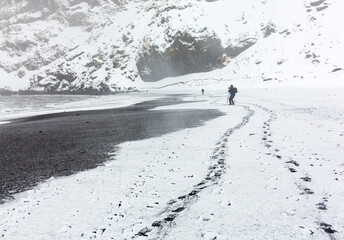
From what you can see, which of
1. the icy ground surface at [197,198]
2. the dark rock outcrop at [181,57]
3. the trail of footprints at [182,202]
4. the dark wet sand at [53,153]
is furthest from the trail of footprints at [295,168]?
the dark rock outcrop at [181,57]

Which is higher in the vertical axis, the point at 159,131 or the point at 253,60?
the point at 253,60

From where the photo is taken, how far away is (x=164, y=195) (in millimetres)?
5570

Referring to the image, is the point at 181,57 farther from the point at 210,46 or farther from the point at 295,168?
the point at 295,168

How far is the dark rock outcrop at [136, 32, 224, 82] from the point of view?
328ft

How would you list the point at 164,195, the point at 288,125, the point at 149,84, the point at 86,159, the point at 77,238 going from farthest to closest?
the point at 149,84
the point at 288,125
the point at 86,159
the point at 164,195
the point at 77,238

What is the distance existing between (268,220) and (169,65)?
103170 millimetres

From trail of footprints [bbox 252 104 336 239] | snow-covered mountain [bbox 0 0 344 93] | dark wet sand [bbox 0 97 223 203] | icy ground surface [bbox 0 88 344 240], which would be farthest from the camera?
snow-covered mountain [bbox 0 0 344 93]

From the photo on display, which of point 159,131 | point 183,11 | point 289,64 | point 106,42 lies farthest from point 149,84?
point 159,131

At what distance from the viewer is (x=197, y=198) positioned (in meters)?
5.30

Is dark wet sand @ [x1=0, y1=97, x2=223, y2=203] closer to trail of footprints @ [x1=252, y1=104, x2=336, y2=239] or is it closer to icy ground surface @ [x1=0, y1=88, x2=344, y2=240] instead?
icy ground surface @ [x1=0, y1=88, x2=344, y2=240]

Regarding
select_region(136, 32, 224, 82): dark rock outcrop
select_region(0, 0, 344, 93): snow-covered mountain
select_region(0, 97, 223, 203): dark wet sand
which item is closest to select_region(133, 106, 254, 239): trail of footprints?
select_region(0, 97, 223, 203): dark wet sand

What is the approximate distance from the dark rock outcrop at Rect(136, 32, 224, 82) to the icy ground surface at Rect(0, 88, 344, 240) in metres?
92.8

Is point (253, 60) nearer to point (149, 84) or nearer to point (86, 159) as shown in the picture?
point (149, 84)

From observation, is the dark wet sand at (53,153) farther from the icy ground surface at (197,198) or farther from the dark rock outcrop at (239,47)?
the dark rock outcrop at (239,47)
